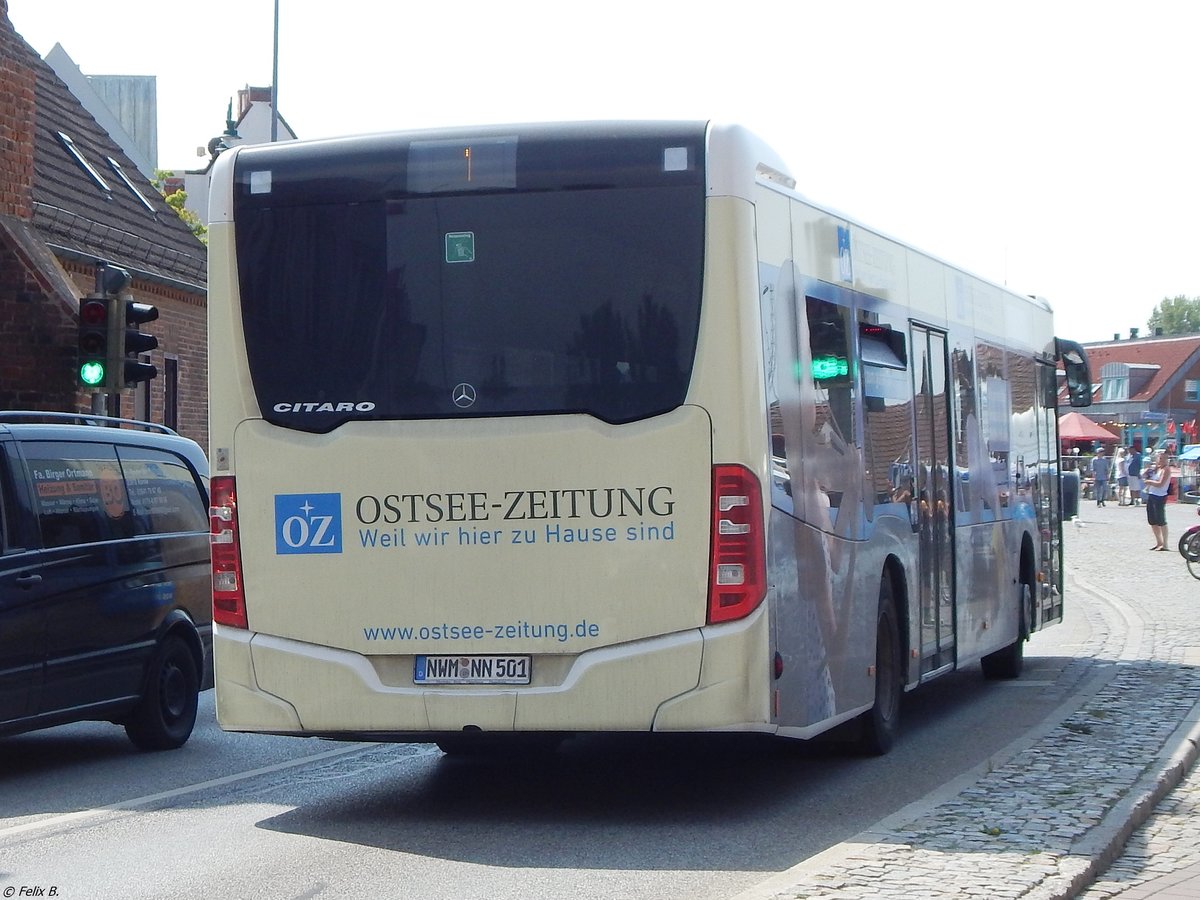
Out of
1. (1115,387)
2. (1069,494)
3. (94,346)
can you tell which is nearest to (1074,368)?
(1069,494)

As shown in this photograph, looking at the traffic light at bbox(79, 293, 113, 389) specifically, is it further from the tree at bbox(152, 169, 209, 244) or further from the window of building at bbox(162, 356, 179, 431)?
the tree at bbox(152, 169, 209, 244)

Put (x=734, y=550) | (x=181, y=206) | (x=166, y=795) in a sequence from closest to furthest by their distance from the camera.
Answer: (x=734, y=550), (x=166, y=795), (x=181, y=206)

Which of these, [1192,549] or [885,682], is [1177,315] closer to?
[1192,549]

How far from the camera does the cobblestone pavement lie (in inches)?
265

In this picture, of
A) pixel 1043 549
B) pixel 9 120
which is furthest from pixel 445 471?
pixel 9 120

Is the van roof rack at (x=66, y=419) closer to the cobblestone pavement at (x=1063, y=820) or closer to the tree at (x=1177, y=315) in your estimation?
the cobblestone pavement at (x=1063, y=820)

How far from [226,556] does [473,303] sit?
1672mm

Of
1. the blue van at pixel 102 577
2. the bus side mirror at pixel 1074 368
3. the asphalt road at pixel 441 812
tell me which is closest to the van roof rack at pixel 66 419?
the blue van at pixel 102 577

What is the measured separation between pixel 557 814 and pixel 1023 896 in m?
3.00

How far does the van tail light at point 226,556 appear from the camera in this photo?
878 centimetres

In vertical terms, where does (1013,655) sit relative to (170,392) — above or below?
below

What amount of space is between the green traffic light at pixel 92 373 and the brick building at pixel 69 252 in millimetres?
97

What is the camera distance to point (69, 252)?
991 inches

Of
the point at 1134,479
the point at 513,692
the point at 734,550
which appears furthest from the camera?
the point at 1134,479
